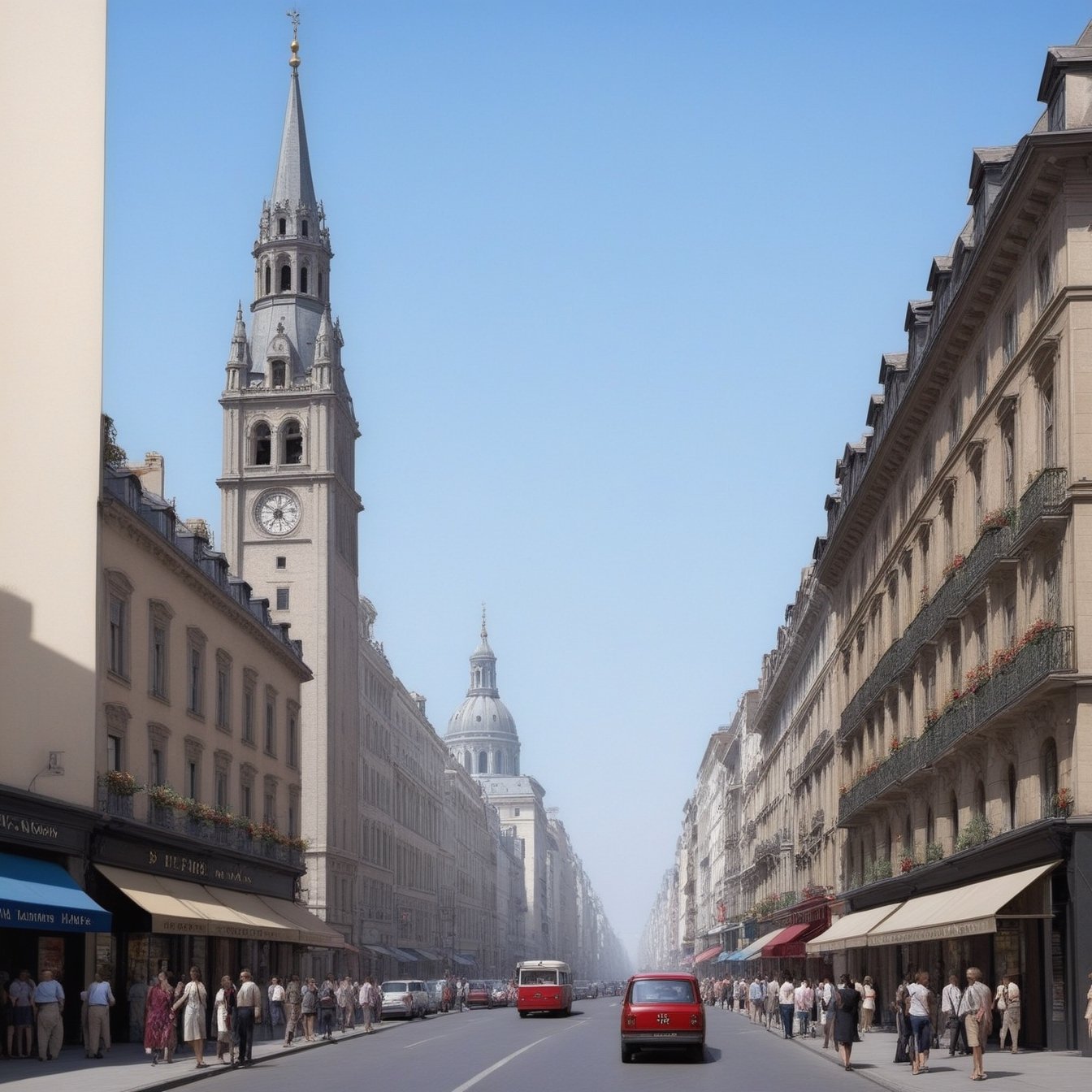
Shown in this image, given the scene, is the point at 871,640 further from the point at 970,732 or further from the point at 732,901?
the point at 732,901

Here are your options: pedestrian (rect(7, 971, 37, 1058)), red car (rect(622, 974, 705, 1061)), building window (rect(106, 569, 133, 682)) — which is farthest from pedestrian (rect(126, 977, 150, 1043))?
red car (rect(622, 974, 705, 1061))

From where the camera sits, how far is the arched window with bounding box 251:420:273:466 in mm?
92938

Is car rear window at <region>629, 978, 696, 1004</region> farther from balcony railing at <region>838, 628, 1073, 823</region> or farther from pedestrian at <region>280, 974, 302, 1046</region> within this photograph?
pedestrian at <region>280, 974, 302, 1046</region>

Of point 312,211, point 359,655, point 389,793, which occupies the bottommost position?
point 389,793

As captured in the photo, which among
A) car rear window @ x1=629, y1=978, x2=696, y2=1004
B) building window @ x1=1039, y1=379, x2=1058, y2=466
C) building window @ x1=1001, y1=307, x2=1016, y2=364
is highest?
building window @ x1=1001, y1=307, x2=1016, y2=364


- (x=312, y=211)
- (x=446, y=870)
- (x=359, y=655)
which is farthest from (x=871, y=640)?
(x=446, y=870)

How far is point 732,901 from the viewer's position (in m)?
129

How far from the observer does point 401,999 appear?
65562 millimetres

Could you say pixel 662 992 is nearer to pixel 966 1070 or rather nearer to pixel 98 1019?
pixel 966 1070

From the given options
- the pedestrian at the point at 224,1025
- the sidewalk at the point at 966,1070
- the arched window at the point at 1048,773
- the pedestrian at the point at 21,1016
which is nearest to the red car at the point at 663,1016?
the sidewalk at the point at 966,1070

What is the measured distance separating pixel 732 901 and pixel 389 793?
34.0 m

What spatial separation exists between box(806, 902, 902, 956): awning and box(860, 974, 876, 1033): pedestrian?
1.00 m

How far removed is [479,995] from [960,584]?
58565 mm

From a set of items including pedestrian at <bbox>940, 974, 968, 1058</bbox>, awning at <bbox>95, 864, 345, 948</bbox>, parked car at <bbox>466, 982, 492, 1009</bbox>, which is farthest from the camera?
parked car at <bbox>466, 982, 492, 1009</bbox>
